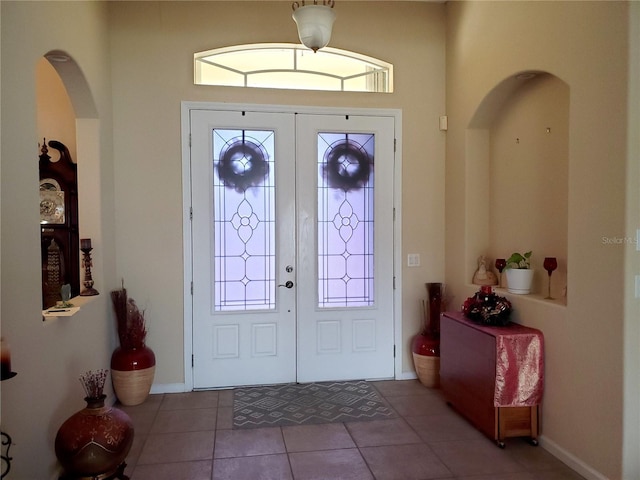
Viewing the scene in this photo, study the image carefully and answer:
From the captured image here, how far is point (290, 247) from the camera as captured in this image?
425 centimetres

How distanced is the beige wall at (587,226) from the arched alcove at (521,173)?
0.19m

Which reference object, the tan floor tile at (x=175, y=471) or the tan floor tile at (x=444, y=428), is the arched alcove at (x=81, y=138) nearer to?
the tan floor tile at (x=175, y=471)

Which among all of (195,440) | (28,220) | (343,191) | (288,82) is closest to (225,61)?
(288,82)

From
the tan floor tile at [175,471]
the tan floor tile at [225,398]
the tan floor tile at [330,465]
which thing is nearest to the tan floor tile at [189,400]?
the tan floor tile at [225,398]

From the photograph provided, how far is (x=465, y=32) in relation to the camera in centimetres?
405

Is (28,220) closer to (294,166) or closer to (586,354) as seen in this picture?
(294,166)

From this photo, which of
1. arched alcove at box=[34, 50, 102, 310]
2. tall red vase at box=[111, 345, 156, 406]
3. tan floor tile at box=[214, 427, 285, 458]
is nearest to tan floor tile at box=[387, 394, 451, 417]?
tan floor tile at box=[214, 427, 285, 458]

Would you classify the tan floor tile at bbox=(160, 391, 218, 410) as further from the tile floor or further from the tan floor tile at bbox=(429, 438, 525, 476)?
the tan floor tile at bbox=(429, 438, 525, 476)

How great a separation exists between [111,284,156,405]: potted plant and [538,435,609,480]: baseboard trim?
2.89 metres

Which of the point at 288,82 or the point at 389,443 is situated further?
the point at 288,82

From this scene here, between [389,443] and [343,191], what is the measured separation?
2.11 metres

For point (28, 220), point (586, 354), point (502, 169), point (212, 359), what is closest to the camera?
point (28, 220)

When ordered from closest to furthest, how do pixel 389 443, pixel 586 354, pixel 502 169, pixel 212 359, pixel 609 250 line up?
pixel 609 250 → pixel 586 354 → pixel 389 443 → pixel 502 169 → pixel 212 359

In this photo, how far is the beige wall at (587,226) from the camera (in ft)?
8.17
